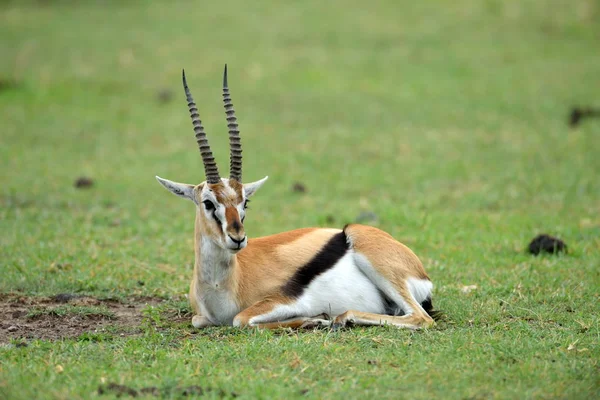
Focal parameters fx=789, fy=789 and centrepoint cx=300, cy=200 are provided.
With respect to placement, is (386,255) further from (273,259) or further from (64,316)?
(64,316)

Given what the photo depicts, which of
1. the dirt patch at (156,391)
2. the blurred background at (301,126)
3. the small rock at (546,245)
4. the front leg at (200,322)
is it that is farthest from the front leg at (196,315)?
the small rock at (546,245)

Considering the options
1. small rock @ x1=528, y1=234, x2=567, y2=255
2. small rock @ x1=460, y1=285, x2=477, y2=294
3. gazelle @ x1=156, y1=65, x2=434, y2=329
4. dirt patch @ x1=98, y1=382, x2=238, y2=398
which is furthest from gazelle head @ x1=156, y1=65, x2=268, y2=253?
small rock @ x1=528, y1=234, x2=567, y2=255

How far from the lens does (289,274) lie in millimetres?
6676

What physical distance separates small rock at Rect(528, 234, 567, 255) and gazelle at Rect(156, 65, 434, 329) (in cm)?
260

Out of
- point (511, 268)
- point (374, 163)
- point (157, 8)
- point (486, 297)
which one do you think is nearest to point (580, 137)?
point (374, 163)

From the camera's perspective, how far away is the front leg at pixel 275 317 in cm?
634

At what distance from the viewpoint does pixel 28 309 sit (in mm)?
6992

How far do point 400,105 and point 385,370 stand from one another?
12611mm

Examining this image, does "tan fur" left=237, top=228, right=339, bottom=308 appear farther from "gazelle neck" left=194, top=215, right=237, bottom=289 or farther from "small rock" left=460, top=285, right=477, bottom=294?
"small rock" left=460, top=285, right=477, bottom=294

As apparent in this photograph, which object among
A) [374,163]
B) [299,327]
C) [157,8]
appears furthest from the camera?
[157,8]

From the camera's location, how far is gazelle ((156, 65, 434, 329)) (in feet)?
20.9

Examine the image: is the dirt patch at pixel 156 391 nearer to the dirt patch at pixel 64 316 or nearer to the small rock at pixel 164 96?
the dirt patch at pixel 64 316

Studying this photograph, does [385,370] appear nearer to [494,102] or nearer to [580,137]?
[580,137]

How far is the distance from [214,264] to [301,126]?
9.85m
